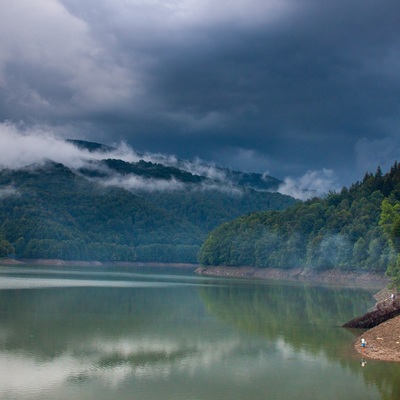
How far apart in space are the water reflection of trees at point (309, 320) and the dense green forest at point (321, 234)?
102 feet

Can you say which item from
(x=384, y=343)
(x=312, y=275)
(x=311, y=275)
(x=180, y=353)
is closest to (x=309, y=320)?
(x=384, y=343)

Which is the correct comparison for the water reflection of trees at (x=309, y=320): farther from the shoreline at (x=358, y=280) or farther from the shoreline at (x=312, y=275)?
the shoreline at (x=312, y=275)

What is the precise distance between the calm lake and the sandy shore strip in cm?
93

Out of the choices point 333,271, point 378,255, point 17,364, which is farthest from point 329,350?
point 333,271

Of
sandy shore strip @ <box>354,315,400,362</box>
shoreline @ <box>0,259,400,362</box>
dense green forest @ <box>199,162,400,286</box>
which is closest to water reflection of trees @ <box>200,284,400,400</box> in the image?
sandy shore strip @ <box>354,315,400,362</box>

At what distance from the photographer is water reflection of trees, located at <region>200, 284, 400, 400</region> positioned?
103 feet

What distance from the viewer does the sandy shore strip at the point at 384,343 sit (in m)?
33.8

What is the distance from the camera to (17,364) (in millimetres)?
30828

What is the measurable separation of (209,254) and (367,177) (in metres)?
55.0

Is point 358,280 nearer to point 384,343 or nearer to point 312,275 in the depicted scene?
point 312,275

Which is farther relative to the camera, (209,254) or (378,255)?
(209,254)

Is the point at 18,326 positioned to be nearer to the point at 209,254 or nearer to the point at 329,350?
the point at 329,350

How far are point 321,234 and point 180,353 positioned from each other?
114 meters

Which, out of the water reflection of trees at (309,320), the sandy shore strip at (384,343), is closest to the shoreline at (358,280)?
the sandy shore strip at (384,343)
